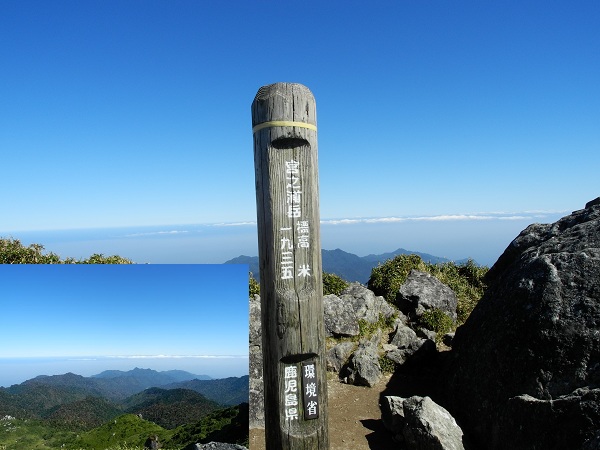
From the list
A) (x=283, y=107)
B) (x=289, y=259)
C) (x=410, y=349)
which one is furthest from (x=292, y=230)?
(x=410, y=349)

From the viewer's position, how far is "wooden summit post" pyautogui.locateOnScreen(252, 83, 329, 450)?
19.8ft

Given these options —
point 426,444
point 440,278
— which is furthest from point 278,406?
point 440,278

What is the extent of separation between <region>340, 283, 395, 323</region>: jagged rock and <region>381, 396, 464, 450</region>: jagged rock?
194 inches

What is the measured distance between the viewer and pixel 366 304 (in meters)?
14.4

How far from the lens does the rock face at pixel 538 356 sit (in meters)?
7.25

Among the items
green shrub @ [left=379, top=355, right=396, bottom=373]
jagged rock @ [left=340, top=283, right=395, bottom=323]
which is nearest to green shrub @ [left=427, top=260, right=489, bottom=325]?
jagged rock @ [left=340, top=283, right=395, bottom=323]

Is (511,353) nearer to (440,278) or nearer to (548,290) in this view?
(548,290)

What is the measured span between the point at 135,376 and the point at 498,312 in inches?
216

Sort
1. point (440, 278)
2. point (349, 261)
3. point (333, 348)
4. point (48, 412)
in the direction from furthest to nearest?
point (349, 261) < point (440, 278) < point (333, 348) < point (48, 412)

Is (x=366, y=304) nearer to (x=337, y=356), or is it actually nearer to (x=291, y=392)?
(x=337, y=356)

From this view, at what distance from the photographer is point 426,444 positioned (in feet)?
27.0

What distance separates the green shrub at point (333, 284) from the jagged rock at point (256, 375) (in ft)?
12.3

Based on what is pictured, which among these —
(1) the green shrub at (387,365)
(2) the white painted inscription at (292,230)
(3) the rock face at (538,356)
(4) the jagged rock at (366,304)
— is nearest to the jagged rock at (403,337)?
(1) the green shrub at (387,365)

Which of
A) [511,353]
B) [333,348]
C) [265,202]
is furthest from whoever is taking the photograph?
[333,348]
